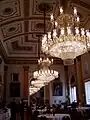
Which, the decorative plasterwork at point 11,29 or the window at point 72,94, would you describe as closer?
the decorative plasterwork at point 11,29

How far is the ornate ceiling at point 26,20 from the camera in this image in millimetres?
8094

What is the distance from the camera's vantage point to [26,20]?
31.6ft

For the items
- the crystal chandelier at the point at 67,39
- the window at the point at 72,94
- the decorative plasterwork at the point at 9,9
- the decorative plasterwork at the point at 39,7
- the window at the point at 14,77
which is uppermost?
the decorative plasterwork at the point at 39,7

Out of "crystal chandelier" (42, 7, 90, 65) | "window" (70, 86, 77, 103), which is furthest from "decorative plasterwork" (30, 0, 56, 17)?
"window" (70, 86, 77, 103)

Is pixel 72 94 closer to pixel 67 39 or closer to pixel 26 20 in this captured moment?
pixel 26 20

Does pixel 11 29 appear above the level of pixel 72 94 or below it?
above

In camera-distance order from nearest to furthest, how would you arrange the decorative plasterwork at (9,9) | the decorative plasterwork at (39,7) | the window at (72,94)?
1. the decorative plasterwork at (9,9)
2. the decorative plasterwork at (39,7)
3. the window at (72,94)

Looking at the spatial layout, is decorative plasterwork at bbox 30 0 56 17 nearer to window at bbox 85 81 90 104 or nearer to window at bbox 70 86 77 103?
window at bbox 85 81 90 104

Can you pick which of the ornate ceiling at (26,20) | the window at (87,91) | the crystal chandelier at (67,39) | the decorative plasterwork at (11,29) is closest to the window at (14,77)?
the ornate ceiling at (26,20)

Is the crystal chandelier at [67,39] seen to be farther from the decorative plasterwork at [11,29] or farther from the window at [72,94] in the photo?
the window at [72,94]

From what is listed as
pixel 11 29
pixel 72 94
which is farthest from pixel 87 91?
pixel 11 29

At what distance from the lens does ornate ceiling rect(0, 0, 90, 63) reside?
809 cm

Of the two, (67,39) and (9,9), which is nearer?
(67,39)

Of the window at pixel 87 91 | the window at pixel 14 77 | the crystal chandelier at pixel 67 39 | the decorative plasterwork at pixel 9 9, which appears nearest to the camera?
the crystal chandelier at pixel 67 39
